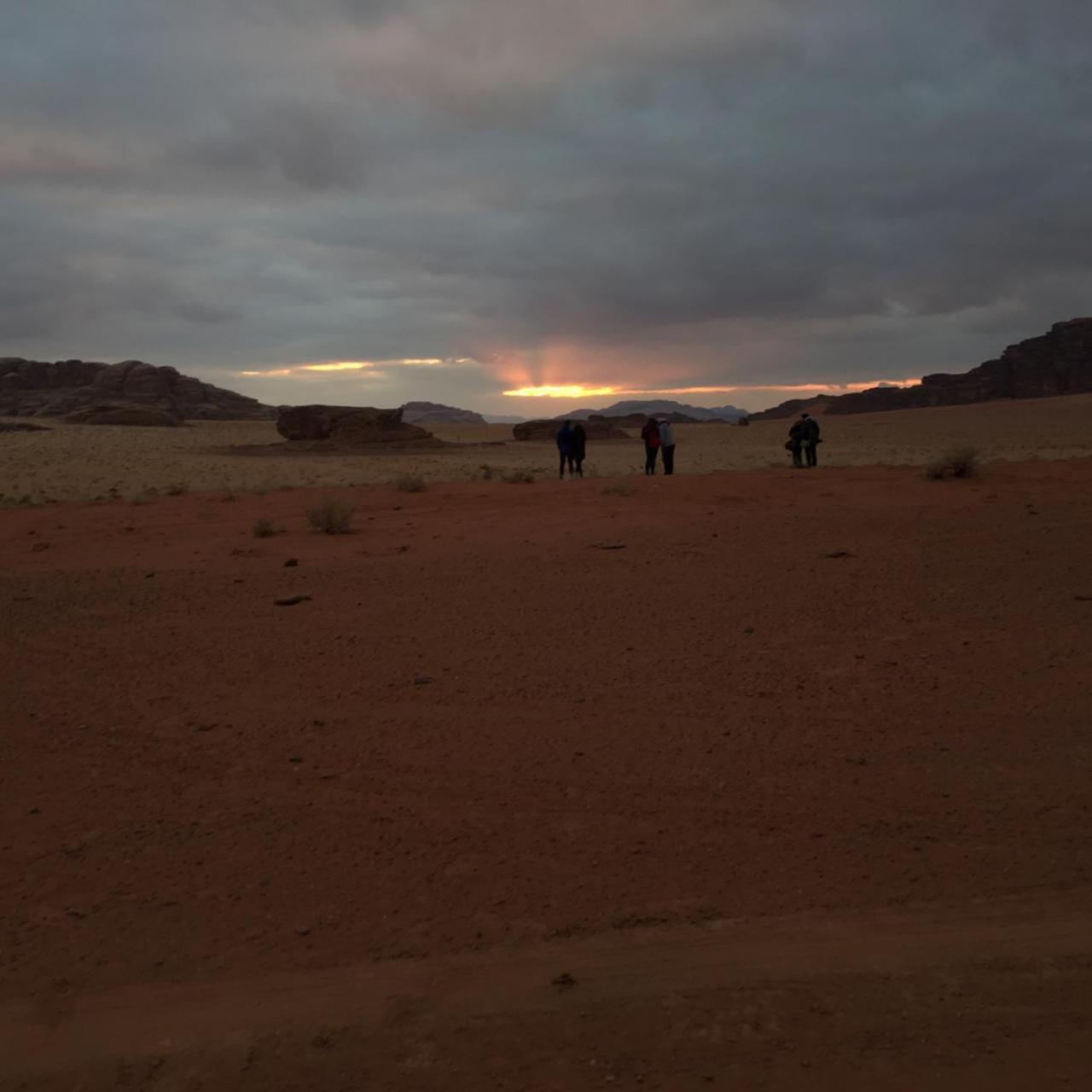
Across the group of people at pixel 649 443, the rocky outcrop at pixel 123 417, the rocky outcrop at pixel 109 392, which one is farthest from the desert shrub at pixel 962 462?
the rocky outcrop at pixel 109 392

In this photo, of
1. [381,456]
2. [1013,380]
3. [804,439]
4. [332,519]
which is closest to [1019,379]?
[1013,380]

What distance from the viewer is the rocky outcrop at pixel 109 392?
12231 centimetres

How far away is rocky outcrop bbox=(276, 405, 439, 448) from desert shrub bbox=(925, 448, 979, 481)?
132ft

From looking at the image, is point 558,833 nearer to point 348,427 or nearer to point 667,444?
point 667,444

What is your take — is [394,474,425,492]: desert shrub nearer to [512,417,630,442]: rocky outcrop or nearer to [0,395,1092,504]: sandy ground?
[0,395,1092,504]: sandy ground

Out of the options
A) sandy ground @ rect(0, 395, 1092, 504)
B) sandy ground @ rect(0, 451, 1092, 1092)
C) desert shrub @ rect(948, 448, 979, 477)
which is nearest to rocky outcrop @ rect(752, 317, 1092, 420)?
sandy ground @ rect(0, 395, 1092, 504)

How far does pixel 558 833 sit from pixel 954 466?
1514 centimetres

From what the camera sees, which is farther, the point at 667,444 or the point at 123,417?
the point at 123,417

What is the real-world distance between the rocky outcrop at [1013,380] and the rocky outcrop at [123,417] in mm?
84683

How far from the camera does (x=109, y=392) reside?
418 ft

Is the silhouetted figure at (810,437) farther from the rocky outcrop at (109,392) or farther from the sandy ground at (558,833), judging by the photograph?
the rocky outcrop at (109,392)

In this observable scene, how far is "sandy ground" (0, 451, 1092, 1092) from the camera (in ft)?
12.5

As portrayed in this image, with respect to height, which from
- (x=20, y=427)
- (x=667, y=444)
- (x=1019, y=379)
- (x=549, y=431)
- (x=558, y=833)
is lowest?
(x=558, y=833)

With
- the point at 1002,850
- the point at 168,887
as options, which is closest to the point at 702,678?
the point at 1002,850
